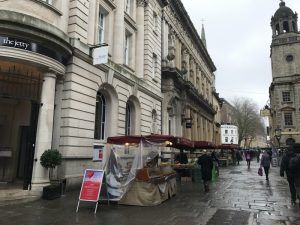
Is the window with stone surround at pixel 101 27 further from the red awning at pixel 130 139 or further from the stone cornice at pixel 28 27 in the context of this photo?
the red awning at pixel 130 139

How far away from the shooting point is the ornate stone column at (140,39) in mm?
23125

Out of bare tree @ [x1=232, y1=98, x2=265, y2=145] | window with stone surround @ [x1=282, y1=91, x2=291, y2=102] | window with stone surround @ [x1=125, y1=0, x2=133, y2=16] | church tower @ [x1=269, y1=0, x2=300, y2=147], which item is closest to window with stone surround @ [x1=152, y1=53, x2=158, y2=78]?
window with stone surround @ [x1=125, y1=0, x2=133, y2=16]

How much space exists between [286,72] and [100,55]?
57.9 metres

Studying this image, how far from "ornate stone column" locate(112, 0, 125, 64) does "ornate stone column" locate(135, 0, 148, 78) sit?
319cm

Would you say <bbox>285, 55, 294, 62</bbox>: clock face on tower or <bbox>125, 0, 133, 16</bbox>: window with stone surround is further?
<bbox>285, 55, 294, 62</bbox>: clock face on tower

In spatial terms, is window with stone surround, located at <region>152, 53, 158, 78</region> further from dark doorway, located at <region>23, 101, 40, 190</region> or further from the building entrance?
dark doorway, located at <region>23, 101, 40, 190</region>

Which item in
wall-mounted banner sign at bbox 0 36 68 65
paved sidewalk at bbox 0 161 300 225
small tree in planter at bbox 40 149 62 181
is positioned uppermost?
wall-mounted banner sign at bbox 0 36 68 65

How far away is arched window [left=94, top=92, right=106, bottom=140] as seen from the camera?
1811 cm

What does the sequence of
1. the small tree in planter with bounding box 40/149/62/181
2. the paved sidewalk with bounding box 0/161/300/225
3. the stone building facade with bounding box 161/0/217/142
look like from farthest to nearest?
the stone building facade with bounding box 161/0/217/142, the small tree in planter with bounding box 40/149/62/181, the paved sidewalk with bounding box 0/161/300/225

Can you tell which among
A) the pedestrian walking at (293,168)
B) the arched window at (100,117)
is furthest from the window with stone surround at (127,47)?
the pedestrian walking at (293,168)

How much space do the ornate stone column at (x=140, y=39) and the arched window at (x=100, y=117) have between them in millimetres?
5165

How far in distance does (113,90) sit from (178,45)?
1877 cm

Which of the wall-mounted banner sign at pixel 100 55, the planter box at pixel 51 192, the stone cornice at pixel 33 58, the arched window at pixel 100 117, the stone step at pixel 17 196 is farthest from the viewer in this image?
the arched window at pixel 100 117

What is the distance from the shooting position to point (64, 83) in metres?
14.6
